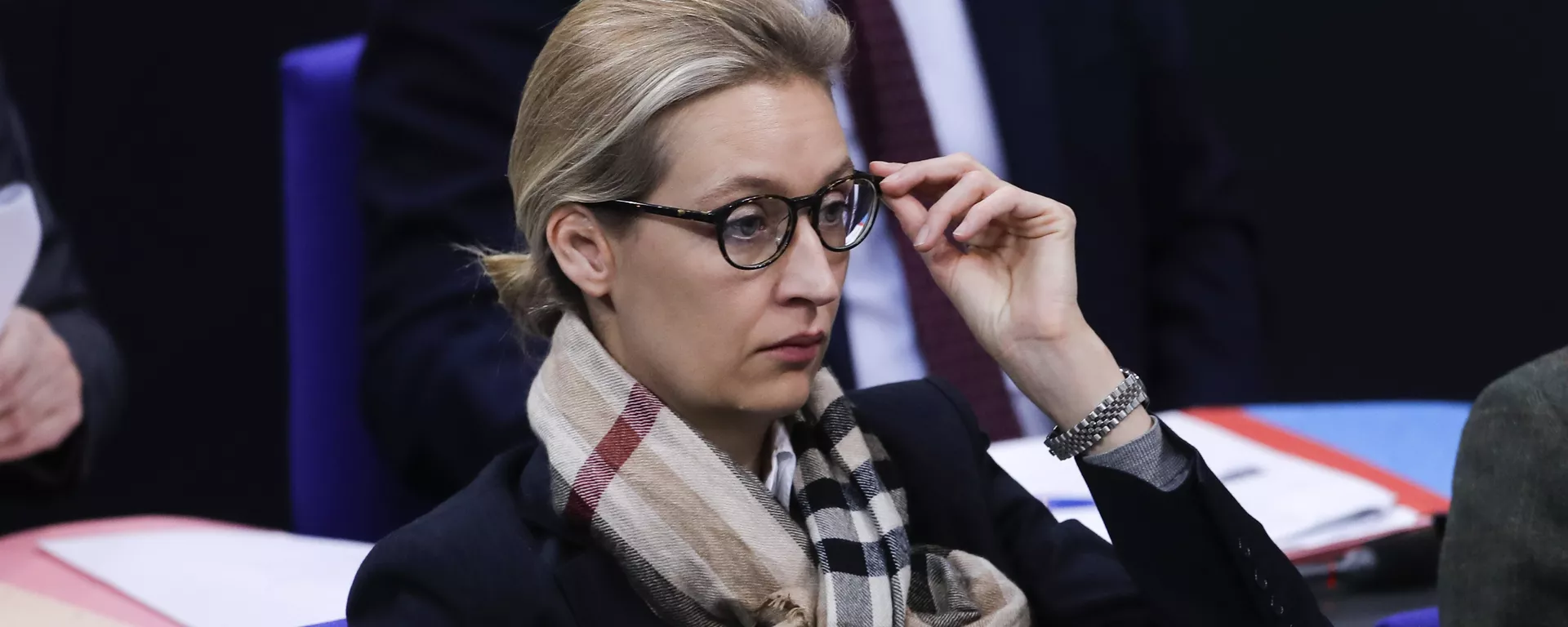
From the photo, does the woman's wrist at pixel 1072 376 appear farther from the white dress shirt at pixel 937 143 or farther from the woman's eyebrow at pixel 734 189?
the white dress shirt at pixel 937 143

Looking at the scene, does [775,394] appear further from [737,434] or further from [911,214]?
[911,214]

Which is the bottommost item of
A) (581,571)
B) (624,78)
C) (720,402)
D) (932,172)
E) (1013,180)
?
(1013,180)

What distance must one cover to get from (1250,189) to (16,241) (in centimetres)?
242

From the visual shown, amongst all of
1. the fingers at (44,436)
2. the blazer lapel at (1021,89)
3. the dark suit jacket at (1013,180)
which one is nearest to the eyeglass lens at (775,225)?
the dark suit jacket at (1013,180)

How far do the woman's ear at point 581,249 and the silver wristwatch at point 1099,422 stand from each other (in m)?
0.38

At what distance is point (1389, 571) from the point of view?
1.60 m

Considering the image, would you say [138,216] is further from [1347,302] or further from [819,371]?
[1347,302]

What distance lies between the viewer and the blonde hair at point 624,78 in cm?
126

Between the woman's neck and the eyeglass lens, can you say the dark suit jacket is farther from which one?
the eyeglass lens

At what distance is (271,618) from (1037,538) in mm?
622

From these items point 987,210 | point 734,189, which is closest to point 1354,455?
point 987,210

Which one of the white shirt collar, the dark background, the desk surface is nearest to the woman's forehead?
the white shirt collar

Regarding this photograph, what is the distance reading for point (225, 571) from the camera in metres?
1.48

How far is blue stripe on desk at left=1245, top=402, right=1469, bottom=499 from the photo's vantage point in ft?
6.03
